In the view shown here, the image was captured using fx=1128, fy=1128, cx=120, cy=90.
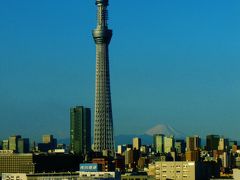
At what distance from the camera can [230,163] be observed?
160 meters

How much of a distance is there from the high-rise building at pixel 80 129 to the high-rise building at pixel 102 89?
108 ft

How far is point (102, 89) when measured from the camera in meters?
150

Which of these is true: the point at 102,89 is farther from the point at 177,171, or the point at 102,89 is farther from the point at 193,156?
the point at 177,171

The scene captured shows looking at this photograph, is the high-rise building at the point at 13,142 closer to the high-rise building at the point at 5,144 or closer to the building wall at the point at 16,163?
the high-rise building at the point at 5,144

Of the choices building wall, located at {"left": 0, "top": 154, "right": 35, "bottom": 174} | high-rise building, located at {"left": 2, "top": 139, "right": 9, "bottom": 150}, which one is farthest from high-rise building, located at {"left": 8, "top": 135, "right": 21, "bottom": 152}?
building wall, located at {"left": 0, "top": 154, "right": 35, "bottom": 174}

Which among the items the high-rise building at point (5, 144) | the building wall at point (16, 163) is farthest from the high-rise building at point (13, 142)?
the building wall at point (16, 163)

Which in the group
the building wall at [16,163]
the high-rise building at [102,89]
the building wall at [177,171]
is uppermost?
the high-rise building at [102,89]

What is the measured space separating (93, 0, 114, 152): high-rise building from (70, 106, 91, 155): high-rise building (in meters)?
33.0

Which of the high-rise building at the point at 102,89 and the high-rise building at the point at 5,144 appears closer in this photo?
the high-rise building at the point at 102,89

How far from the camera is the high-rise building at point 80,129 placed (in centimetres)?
18750

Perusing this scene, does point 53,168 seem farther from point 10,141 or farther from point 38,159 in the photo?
point 10,141

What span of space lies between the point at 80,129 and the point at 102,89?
139 feet

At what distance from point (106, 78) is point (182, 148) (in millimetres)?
49729

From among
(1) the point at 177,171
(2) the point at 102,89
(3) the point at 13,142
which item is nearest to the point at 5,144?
(3) the point at 13,142
